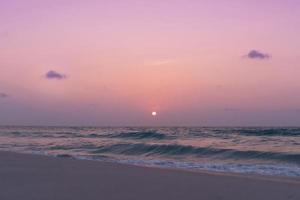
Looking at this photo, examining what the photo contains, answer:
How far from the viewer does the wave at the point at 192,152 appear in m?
18.6

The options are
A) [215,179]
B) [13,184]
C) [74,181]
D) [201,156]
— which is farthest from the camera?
[201,156]

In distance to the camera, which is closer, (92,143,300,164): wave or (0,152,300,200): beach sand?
(0,152,300,200): beach sand

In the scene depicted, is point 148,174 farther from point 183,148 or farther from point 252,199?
point 183,148

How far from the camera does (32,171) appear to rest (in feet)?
32.6

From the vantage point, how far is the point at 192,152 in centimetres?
2250

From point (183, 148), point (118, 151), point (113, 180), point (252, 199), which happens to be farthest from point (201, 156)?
point (252, 199)

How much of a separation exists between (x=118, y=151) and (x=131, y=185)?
1666 cm

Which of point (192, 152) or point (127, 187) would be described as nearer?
point (127, 187)

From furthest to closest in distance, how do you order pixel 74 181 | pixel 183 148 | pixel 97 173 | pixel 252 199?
1. pixel 183 148
2. pixel 97 173
3. pixel 74 181
4. pixel 252 199

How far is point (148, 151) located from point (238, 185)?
1622 cm

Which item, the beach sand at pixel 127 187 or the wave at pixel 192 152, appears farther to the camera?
the wave at pixel 192 152

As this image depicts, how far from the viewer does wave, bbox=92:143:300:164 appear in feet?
61.1

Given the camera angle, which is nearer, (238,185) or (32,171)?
(238,185)

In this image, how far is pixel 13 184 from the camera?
7.75m
